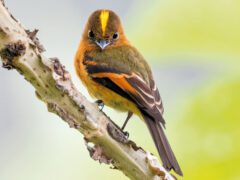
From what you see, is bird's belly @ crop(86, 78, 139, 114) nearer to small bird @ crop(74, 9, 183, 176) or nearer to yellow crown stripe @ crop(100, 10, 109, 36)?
small bird @ crop(74, 9, 183, 176)

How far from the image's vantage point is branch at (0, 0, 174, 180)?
1025mm

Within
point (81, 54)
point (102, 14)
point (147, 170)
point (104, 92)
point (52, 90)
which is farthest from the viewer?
point (102, 14)

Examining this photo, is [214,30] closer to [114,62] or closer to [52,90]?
[52,90]

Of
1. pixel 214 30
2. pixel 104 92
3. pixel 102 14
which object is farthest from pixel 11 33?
pixel 102 14

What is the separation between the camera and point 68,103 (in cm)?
113

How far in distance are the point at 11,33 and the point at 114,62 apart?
154 cm

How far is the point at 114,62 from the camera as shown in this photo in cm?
254

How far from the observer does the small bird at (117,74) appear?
2.18m

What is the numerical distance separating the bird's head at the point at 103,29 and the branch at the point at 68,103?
1.76 m

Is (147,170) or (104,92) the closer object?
(147,170)

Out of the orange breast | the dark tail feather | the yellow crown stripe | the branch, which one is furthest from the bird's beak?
the branch

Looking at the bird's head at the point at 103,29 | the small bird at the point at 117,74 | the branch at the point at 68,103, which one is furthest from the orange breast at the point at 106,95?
the branch at the point at 68,103

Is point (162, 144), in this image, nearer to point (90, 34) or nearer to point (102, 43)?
point (102, 43)

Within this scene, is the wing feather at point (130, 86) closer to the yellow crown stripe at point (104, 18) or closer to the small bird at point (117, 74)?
the small bird at point (117, 74)
